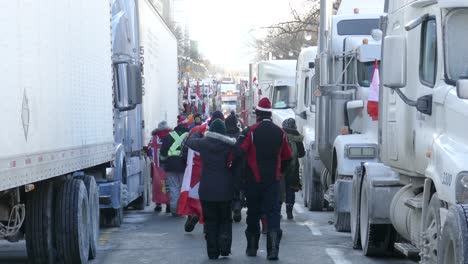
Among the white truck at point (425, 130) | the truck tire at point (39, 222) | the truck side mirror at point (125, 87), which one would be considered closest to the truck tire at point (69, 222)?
the truck tire at point (39, 222)

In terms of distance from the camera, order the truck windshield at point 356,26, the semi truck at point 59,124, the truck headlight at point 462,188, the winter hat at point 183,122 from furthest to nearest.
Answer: the winter hat at point 183,122 < the truck windshield at point 356,26 < the semi truck at point 59,124 < the truck headlight at point 462,188

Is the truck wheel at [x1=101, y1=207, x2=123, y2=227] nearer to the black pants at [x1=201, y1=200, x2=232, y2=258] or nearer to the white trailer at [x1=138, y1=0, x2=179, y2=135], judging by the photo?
the white trailer at [x1=138, y1=0, x2=179, y2=135]

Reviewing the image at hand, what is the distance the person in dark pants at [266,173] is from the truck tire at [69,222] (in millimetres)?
2261

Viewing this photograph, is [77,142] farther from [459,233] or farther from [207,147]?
[459,233]

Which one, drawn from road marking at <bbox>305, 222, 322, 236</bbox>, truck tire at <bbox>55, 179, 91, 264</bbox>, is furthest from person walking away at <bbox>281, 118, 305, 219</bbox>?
truck tire at <bbox>55, 179, 91, 264</bbox>

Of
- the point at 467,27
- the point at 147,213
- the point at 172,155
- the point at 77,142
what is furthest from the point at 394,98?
the point at 147,213

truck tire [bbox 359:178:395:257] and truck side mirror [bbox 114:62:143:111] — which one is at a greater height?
truck side mirror [bbox 114:62:143:111]

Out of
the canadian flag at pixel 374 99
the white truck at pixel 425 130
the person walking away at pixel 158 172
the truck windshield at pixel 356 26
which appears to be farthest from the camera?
the person walking away at pixel 158 172

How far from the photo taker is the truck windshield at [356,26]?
58.7 feet

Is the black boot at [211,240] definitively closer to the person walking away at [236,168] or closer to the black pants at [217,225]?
the black pants at [217,225]

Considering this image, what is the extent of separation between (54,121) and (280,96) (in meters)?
19.8

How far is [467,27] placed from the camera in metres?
8.56

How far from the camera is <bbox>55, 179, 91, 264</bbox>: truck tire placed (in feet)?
37.2

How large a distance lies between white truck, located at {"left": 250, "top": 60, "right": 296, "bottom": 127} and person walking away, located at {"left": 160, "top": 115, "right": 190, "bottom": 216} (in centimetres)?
Result: 837
